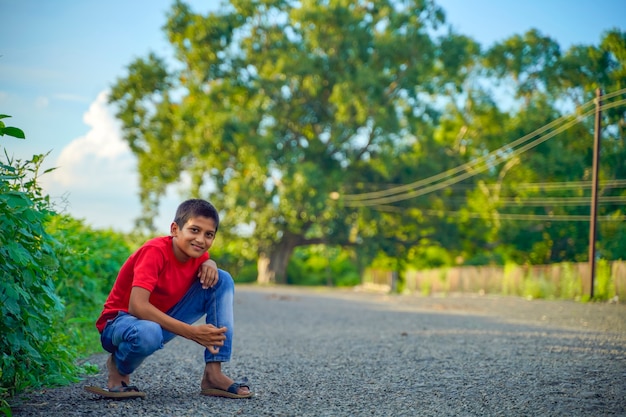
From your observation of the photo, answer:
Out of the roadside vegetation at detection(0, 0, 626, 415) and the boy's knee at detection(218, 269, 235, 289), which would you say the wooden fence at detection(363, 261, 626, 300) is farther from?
the boy's knee at detection(218, 269, 235, 289)

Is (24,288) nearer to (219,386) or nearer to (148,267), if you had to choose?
(148,267)

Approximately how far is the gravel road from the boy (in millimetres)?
171

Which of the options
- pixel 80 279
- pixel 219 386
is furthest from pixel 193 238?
pixel 80 279

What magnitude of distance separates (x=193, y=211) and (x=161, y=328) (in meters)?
0.68

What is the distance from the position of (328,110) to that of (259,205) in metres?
5.62

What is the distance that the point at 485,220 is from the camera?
35156mm

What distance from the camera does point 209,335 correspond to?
3.81 m

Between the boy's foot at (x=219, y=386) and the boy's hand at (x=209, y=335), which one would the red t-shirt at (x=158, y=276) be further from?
the boy's foot at (x=219, y=386)

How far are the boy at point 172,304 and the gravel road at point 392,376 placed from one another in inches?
6.7

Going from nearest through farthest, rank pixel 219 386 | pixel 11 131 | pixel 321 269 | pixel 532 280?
pixel 11 131 → pixel 219 386 → pixel 532 280 → pixel 321 269

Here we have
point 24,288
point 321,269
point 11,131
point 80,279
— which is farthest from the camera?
point 321,269

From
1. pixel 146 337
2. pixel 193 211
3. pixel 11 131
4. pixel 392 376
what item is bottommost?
pixel 392 376

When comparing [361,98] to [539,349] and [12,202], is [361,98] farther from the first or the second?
[12,202]

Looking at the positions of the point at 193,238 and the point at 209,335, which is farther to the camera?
the point at 193,238
